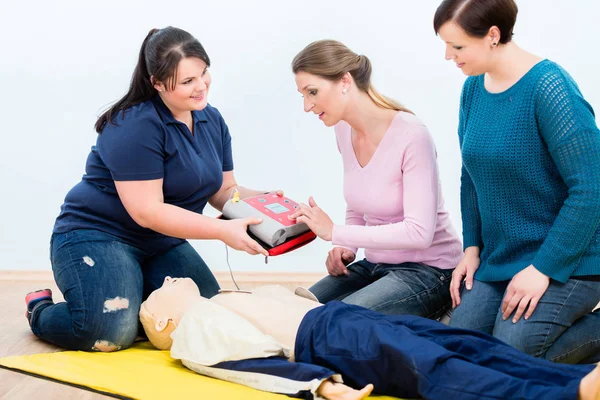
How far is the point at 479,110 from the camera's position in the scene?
2.08m

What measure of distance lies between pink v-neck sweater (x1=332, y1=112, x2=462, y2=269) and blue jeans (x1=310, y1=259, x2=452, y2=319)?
43 millimetres

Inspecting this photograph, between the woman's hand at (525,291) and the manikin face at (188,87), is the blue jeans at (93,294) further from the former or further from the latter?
the woman's hand at (525,291)

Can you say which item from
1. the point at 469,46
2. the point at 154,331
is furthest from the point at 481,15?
the point at 154,331

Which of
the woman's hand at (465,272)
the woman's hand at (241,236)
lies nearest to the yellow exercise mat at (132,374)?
the woman's hand at (241,236)

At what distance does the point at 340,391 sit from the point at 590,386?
1.78 feet

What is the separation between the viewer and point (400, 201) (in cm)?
222

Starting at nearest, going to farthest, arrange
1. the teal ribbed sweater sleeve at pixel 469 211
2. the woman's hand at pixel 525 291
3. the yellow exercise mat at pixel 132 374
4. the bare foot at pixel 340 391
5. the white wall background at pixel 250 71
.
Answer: the bare foot at pixel 340 391, the yellow exercise mat at pixel 132 374, the woman's hand at pixel 525 291, the teal ribbed sweater sleeve at pixel 469 211, the white wall background at pixel 250 71

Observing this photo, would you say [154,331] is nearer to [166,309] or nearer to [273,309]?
[166,309]

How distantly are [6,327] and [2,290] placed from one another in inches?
26.8

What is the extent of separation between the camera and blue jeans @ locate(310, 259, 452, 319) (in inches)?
84.0

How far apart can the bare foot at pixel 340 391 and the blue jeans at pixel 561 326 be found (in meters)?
0.46

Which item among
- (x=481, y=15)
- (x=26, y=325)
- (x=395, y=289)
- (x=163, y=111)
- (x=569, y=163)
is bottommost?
(x=26, y=325)

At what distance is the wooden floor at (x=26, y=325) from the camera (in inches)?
75.2

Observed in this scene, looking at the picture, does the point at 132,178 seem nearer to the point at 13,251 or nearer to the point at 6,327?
the point at 6,327
